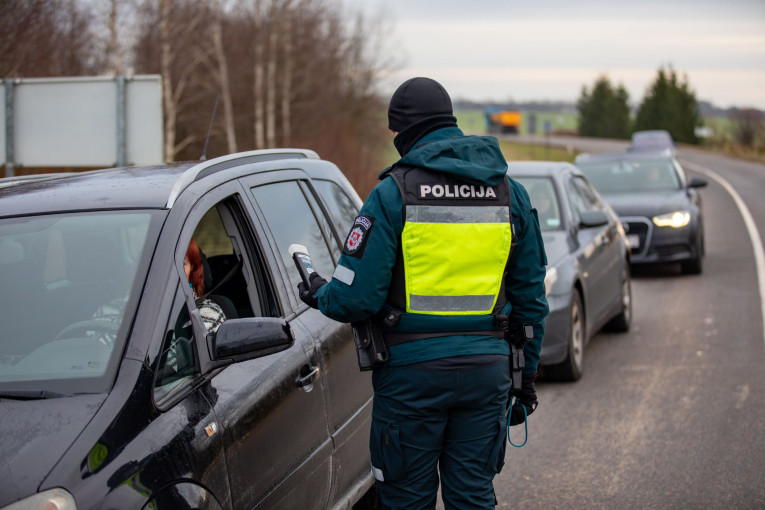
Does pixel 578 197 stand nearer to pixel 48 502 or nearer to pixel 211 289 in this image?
pixel 211 289

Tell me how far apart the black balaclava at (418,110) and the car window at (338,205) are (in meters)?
1.19

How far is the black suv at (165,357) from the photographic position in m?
2.42

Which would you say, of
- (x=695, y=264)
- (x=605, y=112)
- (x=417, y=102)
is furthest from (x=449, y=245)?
(x=605, y=112)

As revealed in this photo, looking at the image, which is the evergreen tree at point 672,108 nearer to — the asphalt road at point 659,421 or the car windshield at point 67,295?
the asphalt road at point 659,421

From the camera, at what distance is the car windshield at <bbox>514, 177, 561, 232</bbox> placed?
8430 mm

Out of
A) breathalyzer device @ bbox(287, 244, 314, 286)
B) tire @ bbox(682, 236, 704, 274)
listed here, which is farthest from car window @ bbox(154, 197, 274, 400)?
tire @ bbox(682, 236, 704, 274)

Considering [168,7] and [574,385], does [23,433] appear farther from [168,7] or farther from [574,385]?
[168,7]

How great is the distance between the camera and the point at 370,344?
3111 mm

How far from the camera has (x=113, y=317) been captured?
2.84 m

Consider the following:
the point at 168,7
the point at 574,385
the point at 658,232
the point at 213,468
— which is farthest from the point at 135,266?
the point at 168,7

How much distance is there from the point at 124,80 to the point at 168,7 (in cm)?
1819

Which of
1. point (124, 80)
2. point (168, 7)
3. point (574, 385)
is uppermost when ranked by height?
point (168, 7)

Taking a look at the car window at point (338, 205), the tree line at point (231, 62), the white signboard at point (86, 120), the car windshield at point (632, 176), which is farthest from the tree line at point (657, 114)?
the car window at point (338, 205)

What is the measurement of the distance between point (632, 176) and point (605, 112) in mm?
103032
